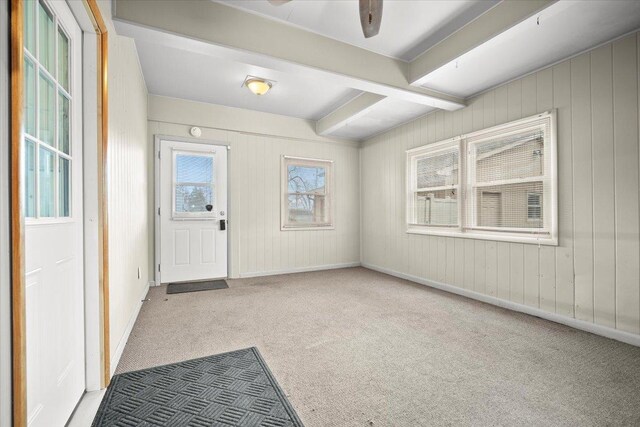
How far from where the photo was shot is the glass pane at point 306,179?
5.22 metres

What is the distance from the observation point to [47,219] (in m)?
1.28

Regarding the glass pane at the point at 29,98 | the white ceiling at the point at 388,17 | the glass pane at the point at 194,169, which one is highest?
the white ceiling at the point at 388,17

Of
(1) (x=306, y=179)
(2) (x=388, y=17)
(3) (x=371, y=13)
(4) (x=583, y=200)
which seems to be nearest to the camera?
(3) (x=371, y=13)

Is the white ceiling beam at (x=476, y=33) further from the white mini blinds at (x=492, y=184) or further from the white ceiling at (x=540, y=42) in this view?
the white mini blinds at (x=492, y=184)

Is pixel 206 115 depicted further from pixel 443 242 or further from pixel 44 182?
pixel 443 242

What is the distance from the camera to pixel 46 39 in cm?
130


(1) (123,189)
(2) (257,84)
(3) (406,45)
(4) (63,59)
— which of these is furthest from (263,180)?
(4) (63,59)

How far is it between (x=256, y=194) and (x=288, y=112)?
4.80 ft

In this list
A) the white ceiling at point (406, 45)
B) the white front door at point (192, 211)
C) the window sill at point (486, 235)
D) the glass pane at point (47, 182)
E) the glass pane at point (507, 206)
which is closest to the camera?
the glass pane at point (47, 182)

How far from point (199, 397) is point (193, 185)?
3344mm

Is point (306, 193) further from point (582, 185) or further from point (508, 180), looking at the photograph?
point (582, 185)

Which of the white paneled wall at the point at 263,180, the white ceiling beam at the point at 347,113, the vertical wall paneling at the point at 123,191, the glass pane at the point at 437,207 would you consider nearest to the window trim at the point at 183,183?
the white paneled wall at the point at 263,180

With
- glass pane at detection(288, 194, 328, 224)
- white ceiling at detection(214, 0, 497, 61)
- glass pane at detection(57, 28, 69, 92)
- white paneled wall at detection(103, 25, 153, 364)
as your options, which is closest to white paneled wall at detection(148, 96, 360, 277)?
glass pane at detection(288, 194, 328, 224)


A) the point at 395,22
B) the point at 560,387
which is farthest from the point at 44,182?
the point at 560,387
